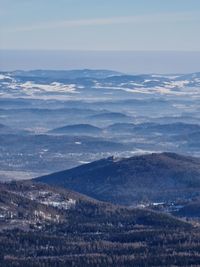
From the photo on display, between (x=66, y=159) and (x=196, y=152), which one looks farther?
(x=196, y=152)

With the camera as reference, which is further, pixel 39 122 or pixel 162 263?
pixel 39 122

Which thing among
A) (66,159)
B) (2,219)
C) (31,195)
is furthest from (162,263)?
(66,159)

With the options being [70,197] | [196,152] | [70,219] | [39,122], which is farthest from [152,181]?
[39,122]

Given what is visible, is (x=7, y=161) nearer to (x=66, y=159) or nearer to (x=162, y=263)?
(x=66, y=159)

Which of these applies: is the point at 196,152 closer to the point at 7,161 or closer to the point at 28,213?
the point at 7,161

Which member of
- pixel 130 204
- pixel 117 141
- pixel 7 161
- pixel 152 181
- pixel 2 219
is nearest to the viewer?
pixel 2 219

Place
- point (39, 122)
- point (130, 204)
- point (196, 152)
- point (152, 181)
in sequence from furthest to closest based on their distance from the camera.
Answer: point (39, 122) → point (196, 152) → point (152, 181) → point (130, 204)
